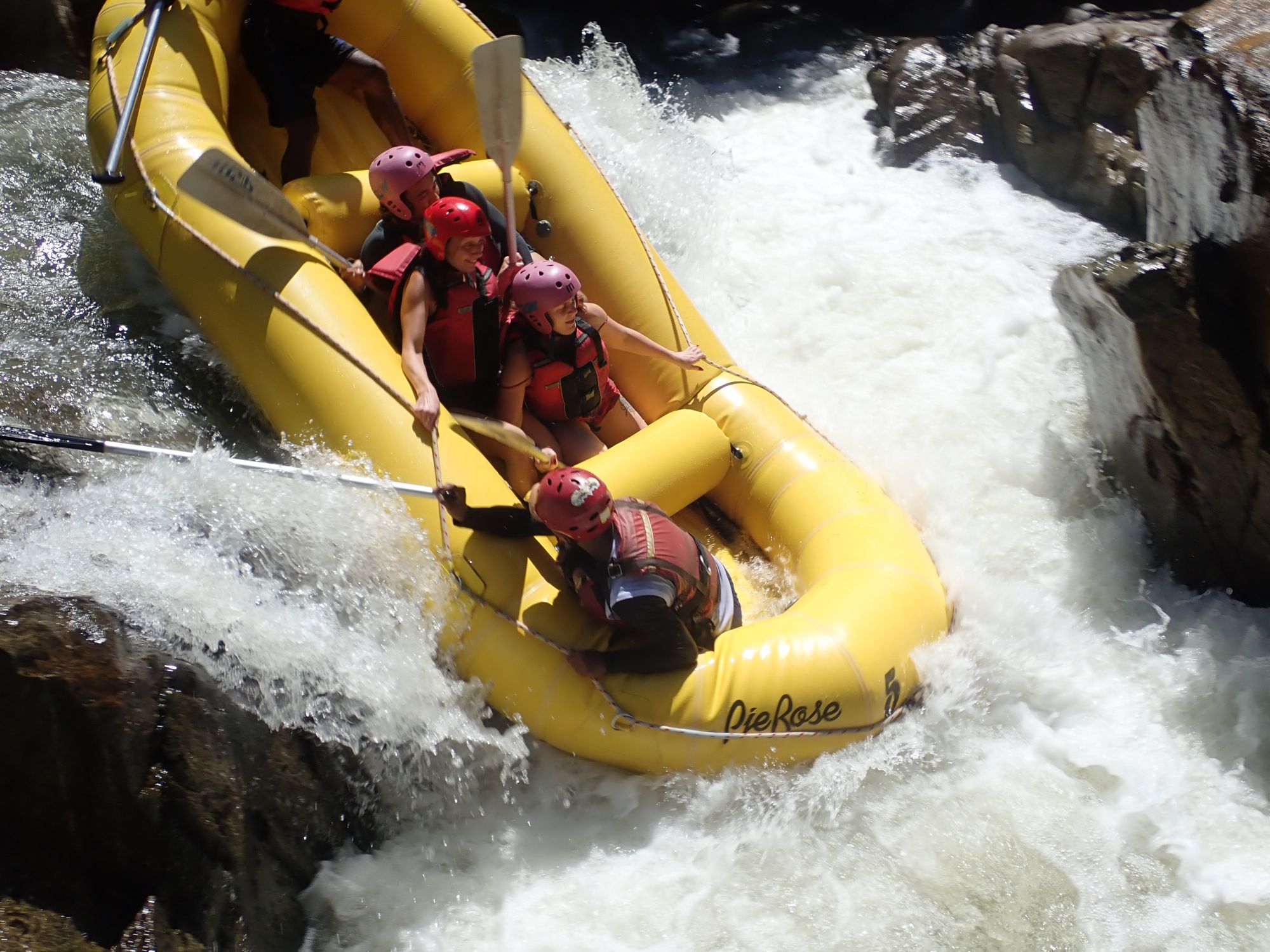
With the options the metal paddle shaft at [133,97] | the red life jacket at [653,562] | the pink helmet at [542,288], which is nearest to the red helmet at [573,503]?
the red life jacket at [653,562]

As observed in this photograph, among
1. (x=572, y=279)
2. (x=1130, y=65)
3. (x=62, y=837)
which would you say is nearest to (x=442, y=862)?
(x=62, y=837)

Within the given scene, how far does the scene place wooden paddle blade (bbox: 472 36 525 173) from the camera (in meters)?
3.54

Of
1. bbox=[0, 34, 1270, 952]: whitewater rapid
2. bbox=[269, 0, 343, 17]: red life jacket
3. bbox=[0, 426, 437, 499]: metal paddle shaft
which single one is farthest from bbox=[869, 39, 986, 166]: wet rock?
bbox=[0, 426, 437, 499]: metal paddle shaft

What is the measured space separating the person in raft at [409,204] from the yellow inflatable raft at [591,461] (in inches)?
6.5

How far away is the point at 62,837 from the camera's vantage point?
7.61 feet

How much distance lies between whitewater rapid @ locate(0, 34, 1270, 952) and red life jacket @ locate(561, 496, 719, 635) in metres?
0.44

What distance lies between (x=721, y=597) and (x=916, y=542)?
74 cm

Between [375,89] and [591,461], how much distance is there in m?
1.89

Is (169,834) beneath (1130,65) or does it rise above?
beneath

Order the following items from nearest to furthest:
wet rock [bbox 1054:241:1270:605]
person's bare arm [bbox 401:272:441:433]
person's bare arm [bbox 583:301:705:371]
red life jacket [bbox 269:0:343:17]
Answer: person's bare arm [bbox 401:272:441:433] → wet rock [bbox 1054:241:1270:605] → person's bare arm [bbox 583:301:705:371] → red life jacket [bbox 269:0:343:17]

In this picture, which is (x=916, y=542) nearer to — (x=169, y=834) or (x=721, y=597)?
(x=721, y=597)

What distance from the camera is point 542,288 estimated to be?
3.16 meters

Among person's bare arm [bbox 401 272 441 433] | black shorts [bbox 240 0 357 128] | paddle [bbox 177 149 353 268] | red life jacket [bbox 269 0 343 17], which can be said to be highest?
red life jacket [bbox 269 0 343 17]

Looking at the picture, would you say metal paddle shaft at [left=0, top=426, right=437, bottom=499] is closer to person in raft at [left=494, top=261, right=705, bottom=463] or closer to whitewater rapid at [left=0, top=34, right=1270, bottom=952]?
whitewater rapid at [left=0, top=34, right=1270, bottom=952]
